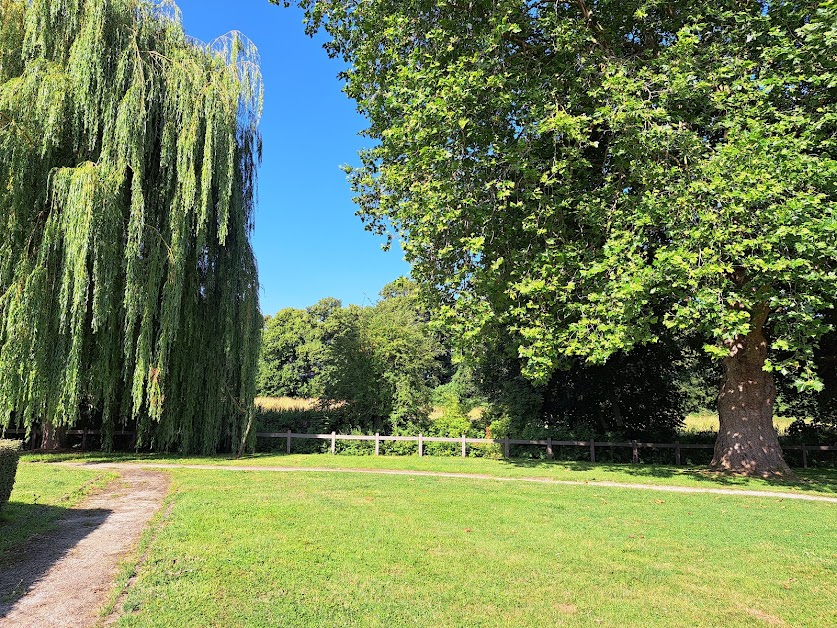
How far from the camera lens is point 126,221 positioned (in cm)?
1288

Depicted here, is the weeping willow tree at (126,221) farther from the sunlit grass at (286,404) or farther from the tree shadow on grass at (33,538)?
the tree shadow on grass at (33,538)

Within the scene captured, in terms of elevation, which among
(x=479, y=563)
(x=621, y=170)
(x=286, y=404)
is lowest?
(x=479, y=563)

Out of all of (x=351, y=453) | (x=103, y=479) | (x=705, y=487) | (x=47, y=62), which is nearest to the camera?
(x=103, y=479)

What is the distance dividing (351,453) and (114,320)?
923cm

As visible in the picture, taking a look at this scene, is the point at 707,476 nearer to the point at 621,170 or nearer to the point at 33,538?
the point at 621,170

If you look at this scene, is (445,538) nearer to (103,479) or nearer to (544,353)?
(544,353)

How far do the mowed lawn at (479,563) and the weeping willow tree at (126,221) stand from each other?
5.58 metres

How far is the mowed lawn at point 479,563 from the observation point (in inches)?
154

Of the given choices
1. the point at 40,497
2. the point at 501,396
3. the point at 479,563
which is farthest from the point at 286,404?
the point at 479,563

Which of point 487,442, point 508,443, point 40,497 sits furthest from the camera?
point 487,442

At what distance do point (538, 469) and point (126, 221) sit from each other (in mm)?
12244

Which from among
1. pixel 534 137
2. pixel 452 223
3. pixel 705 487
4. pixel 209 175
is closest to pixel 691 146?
pixel 534 137

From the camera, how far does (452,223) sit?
37.1ft

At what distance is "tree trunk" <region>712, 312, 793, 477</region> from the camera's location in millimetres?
12273
